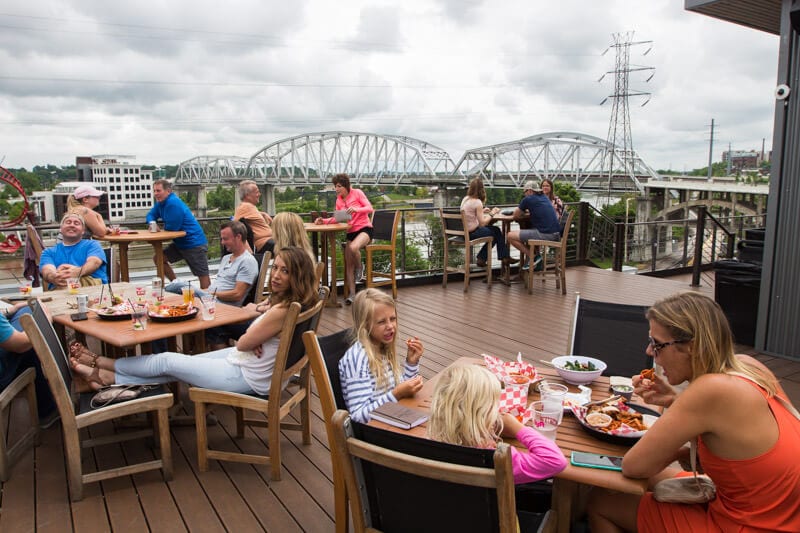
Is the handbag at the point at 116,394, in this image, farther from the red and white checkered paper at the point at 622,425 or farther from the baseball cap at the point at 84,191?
the baseball cap at the point at 84,191

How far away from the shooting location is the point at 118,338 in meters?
2.77

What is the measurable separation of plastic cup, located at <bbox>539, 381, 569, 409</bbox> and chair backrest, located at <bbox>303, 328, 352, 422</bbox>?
0.68 meters

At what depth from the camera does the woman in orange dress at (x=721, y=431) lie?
1462 millimetres

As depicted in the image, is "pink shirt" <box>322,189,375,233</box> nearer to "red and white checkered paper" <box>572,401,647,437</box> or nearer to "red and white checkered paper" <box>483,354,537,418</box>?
"red and white checkered paper" <box>483,354,537,418</box>

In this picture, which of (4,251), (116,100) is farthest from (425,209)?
(116,100)

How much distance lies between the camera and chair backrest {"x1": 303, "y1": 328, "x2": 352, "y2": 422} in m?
1.83

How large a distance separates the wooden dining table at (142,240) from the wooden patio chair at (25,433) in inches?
113

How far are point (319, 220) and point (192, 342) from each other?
116 inches

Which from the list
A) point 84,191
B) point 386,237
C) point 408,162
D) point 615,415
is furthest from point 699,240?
point 408,162

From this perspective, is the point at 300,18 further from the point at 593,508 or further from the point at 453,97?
the point at 453,97

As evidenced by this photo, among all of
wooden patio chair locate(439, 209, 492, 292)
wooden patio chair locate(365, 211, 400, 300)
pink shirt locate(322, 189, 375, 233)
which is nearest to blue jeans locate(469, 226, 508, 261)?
wooden patio chair locate(439, 209, 492, 292)

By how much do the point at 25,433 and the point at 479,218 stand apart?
5.50 metres

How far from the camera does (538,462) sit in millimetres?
1509

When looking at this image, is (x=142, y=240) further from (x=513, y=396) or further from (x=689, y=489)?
(x=689, y=489)
